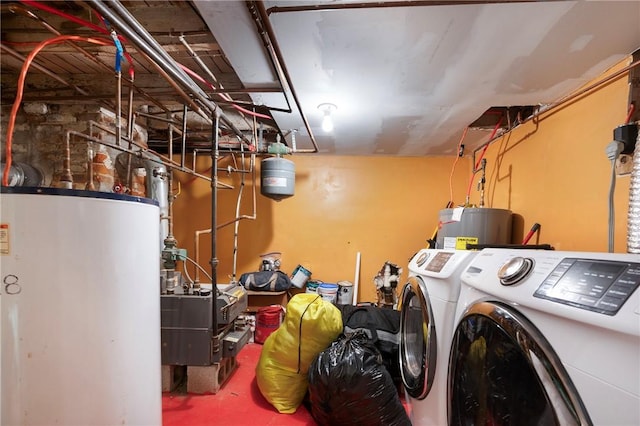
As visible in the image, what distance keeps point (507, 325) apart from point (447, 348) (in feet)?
1.45

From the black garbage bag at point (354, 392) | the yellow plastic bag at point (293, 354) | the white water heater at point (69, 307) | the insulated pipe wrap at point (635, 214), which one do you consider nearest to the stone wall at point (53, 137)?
the white water heater at point (69, 307)

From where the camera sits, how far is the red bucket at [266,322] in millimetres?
2449

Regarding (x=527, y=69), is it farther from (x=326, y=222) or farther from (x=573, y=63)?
(x=326, y=222)

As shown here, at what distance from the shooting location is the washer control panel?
0.50 m

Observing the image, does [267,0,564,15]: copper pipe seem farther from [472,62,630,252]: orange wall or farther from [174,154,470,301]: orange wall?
[174,154,470,301]: orange wall

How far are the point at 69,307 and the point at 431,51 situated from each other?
5.18 feet

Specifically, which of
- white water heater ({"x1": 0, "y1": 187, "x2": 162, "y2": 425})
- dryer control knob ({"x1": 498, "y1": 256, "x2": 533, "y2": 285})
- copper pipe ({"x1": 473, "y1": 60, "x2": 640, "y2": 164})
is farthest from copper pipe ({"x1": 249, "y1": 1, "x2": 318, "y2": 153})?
copper pipe ({"x1": 473, "y1": 60, "x2": 640, "y2": 164})

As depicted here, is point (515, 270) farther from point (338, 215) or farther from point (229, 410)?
point (338, 215)

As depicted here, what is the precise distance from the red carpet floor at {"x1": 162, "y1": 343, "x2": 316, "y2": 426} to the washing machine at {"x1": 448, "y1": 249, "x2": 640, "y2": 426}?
103cm

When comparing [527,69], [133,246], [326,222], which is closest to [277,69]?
[133,246]

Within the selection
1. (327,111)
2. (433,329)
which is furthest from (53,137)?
(433,329)

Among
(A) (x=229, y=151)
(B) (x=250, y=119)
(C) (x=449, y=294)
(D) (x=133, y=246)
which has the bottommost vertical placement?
(C) (x=449, y=294)

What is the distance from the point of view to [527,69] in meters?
1.28

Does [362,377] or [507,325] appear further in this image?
[362,377]
